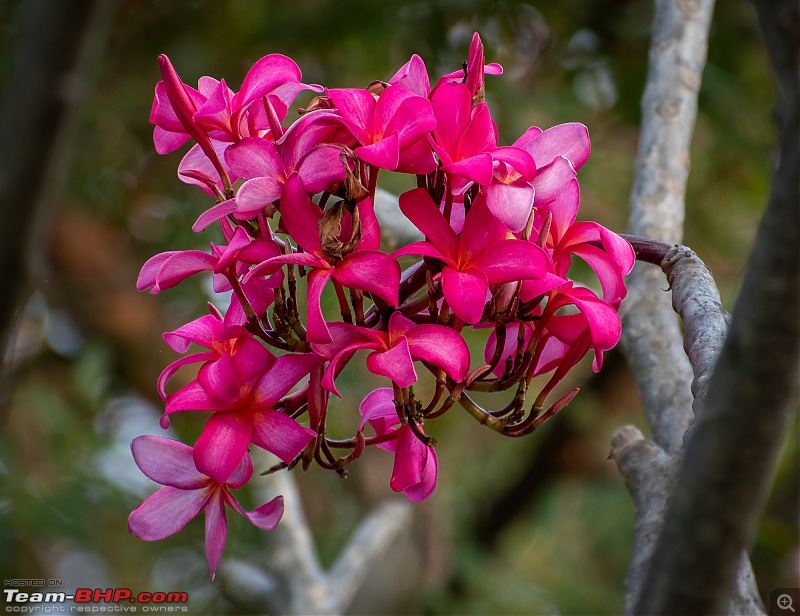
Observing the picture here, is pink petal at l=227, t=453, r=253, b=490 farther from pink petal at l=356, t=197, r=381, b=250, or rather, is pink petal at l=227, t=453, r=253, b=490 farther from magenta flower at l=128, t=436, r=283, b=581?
pink petal at l=356, t=197, r=381, b=250

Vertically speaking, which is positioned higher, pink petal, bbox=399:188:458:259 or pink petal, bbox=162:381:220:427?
pink petal, bbox=399:188:458:259

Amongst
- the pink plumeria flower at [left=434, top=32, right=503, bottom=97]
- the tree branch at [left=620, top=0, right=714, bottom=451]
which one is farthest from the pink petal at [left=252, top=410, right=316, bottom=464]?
the tree branch at [left=620, top=0, right=714, bottom=451]

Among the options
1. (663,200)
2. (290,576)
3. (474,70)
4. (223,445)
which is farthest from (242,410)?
(290,576)

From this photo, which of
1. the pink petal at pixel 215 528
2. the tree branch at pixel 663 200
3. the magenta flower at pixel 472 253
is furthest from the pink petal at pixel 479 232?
A: the tree branch at pixel 663 200

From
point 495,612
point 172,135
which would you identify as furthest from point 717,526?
point 495,612

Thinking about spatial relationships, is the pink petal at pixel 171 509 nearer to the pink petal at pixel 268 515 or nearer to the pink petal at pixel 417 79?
the pink petal at pixel 268 515
